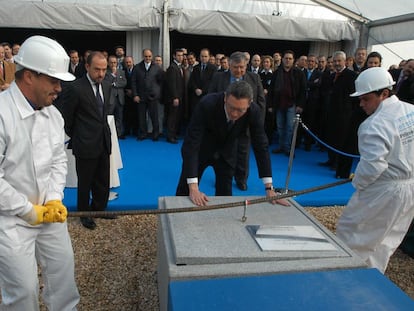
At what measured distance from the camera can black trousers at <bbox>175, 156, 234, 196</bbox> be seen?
11.8ft

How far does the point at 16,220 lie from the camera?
6.88 ft

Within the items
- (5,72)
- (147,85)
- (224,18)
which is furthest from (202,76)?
(5,72)

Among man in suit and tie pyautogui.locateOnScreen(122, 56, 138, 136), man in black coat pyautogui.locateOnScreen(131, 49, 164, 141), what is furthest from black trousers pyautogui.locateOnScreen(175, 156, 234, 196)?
man in suit and tie pyautogui.locateOnScreen(122, 56, 138, 136)

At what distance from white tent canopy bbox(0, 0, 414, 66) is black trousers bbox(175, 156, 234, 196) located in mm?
6236

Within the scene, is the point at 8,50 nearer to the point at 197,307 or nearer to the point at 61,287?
the point at 61,287

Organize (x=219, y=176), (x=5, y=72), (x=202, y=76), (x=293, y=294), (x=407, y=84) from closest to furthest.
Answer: (x=293, y=294) < (x=219, y=176) < (x=407, y=84) < (x=5, y=72) < (x=202, y=76)

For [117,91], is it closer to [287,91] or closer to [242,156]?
[287,91]

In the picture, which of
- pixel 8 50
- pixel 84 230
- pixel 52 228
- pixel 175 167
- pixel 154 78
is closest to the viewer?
pixel 52 228

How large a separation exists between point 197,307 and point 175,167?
488 cm

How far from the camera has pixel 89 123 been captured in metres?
3.90

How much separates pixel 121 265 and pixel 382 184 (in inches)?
92.1

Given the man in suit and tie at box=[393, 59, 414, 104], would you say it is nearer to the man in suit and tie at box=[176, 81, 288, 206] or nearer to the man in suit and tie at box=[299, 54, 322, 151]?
the man in suit and tie at box=[299, 54, 322, 151]

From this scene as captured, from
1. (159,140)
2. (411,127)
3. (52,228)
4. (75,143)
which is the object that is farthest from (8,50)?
(411,127)

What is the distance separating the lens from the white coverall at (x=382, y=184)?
2838 mm
